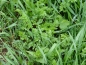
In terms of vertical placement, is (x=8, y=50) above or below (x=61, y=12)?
below

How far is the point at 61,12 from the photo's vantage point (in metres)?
2.97

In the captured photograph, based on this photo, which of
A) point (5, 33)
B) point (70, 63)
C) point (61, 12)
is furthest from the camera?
point (61, 12)

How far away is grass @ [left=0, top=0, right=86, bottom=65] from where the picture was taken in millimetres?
2428

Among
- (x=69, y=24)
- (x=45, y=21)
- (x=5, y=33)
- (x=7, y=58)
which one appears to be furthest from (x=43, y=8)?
(x=7, y=58)

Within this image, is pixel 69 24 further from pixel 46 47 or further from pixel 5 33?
pixel 5 33

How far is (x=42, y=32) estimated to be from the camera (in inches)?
106

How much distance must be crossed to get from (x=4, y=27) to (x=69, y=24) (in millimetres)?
751

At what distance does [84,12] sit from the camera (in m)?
2.78

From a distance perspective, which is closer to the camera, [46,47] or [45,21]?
[46,47]

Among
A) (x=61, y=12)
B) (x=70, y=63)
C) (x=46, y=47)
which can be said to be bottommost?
(x=70, y=63)

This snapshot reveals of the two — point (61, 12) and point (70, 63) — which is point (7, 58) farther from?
point (61, 12)

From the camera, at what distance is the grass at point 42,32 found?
243 centimetres

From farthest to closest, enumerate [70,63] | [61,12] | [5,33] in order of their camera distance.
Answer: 1. [61,12]
2. [5,33]
3. [70,63]

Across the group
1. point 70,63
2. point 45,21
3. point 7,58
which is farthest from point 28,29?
point 70,63
